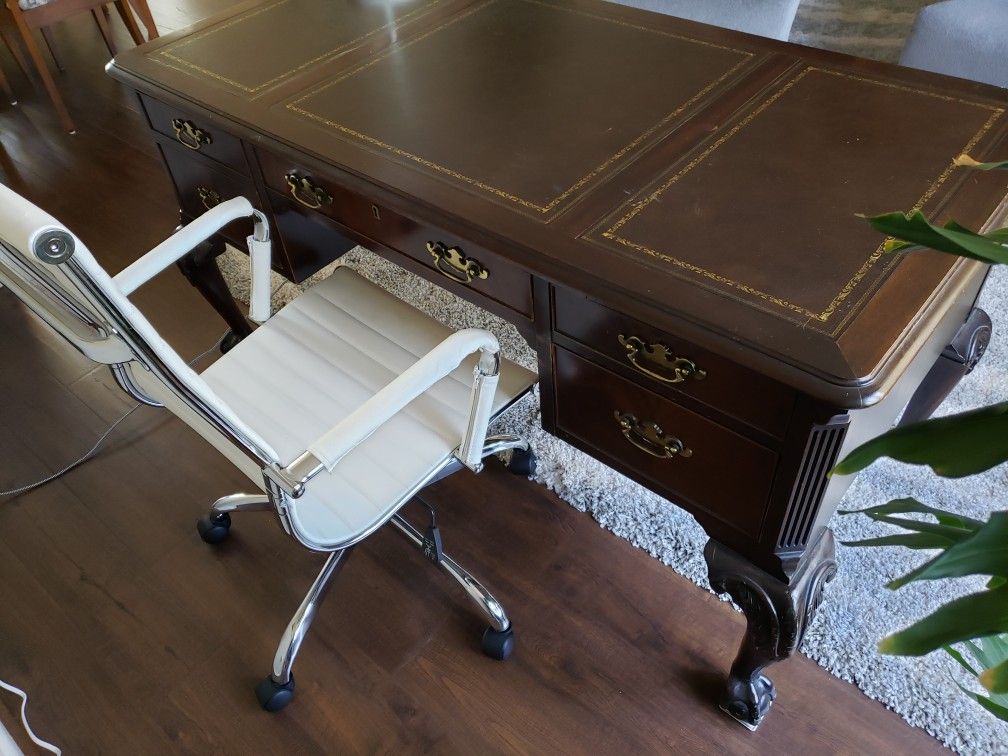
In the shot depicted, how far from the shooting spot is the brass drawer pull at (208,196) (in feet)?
4.76

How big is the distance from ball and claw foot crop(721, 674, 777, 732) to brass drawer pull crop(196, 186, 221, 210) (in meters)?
1.24

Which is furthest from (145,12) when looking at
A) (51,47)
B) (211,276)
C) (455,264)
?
(455,264)

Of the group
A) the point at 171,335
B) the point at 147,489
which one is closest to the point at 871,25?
the point at 171,335

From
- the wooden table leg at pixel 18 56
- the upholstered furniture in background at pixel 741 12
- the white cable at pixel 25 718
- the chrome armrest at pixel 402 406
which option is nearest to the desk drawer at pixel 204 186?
the chrome armrest at pixel 402 406

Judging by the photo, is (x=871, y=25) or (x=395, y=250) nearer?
(x=395, y=250)

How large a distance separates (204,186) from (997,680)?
4.69ft

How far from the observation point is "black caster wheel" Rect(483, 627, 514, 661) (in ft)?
4.38

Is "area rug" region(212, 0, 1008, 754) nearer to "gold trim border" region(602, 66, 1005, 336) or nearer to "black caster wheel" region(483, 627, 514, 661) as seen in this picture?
"black caster wheel" region(483, 627, 514, 661)

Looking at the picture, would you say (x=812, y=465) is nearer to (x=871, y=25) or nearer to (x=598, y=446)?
(x=598, y=446)

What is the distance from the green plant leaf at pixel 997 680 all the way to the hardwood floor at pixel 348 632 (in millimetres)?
861

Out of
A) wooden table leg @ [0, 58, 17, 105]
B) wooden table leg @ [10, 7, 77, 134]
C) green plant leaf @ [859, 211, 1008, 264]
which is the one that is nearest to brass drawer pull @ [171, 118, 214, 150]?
green plant leaf @ [859, 211, 1008, 264]

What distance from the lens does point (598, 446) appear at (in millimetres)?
1104

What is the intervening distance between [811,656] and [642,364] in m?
0.71

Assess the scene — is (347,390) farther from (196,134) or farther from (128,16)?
(128,16)
